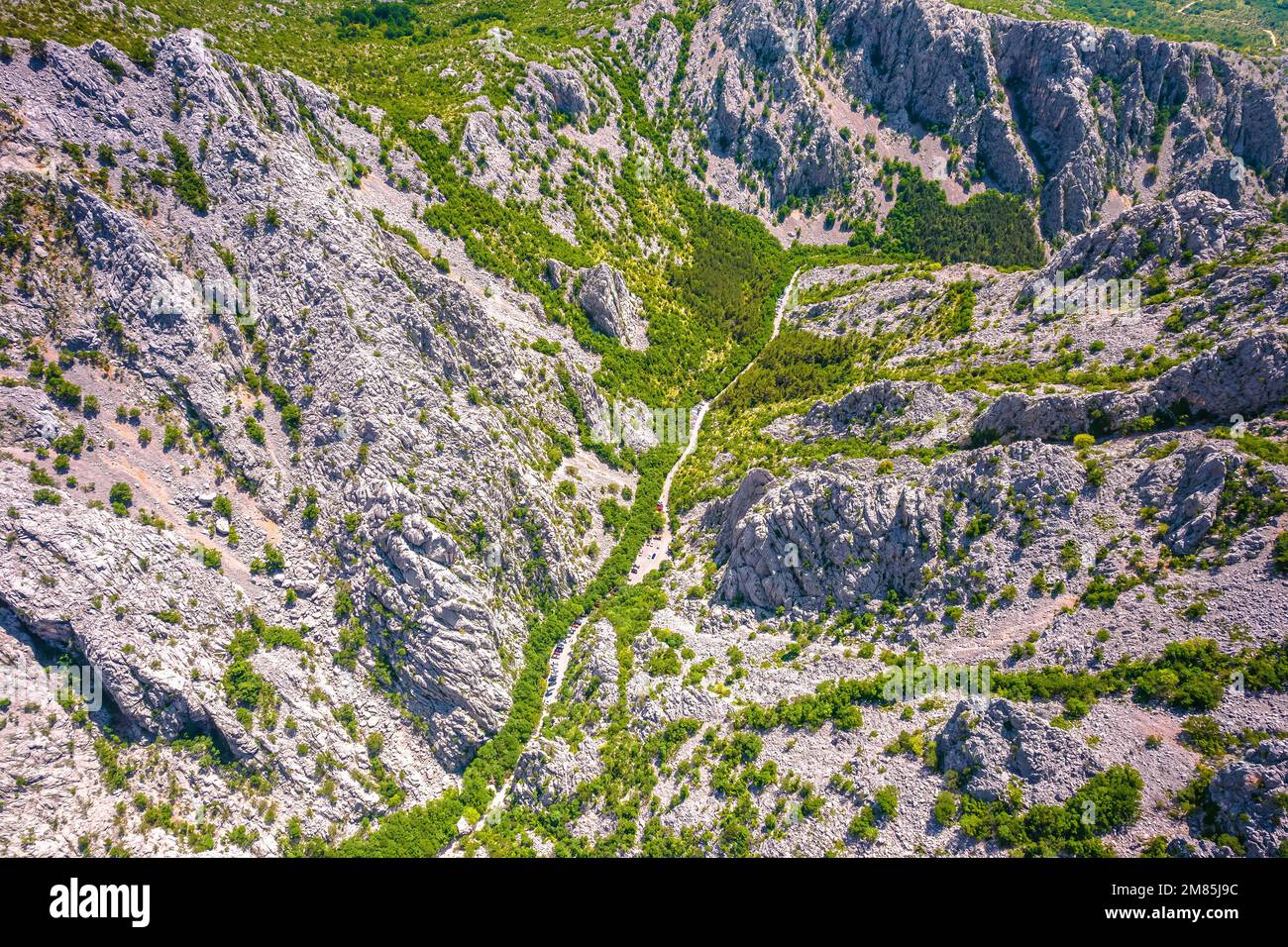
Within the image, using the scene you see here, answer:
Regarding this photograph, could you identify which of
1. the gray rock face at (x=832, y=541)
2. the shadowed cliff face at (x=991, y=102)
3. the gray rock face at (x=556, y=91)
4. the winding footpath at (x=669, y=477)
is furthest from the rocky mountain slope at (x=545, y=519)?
the shadowed cliff face at (x=991, y=102)

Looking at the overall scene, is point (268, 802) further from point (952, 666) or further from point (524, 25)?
point (524, 25)

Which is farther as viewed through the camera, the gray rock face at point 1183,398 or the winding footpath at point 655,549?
the winding footpath at point 655,549

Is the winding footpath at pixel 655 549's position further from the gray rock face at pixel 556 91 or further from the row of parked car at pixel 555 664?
the gray rock face at pixel 556 91

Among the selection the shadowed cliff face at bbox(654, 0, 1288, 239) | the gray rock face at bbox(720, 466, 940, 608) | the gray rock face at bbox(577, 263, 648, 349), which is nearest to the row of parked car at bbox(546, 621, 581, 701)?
the gray rock face at bbox(720, 466, 940, 608)

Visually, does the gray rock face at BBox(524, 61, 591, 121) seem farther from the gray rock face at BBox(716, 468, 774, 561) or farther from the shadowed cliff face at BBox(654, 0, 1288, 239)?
the gray rock face at BBox(716, 468, 774, 561)

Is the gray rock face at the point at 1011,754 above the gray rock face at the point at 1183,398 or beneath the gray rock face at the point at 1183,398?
beneath

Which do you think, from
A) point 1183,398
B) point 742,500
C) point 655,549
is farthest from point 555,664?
point 1183,398

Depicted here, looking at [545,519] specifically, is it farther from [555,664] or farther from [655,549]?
[555,664]
